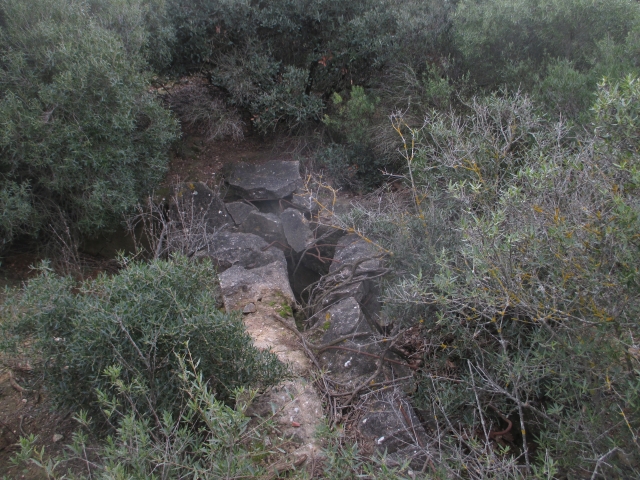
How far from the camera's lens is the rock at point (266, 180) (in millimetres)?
7887

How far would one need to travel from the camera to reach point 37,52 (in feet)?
19.0

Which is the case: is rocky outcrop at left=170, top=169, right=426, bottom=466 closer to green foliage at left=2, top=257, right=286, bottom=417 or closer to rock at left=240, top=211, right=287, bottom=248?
rock at left=240, top=211, right=287, bottom=248

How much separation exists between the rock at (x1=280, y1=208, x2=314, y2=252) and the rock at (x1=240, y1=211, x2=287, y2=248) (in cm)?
9

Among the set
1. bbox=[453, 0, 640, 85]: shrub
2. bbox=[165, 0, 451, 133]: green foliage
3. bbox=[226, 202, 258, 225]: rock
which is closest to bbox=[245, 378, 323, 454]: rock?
bbox=[226, 202, 258, 225]: rock

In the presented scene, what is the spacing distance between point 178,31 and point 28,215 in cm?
417

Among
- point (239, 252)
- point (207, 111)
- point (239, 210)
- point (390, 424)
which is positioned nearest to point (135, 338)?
point (390, 424)

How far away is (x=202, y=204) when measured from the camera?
7.23 meters

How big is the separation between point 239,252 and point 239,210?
1592 mm

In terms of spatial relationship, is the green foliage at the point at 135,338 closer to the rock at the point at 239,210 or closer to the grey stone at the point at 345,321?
the grey stone at the point at 345,321

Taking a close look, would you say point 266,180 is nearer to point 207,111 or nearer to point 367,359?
point 207,111

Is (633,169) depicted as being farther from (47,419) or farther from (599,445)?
(47,419)

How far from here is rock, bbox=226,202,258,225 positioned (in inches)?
290

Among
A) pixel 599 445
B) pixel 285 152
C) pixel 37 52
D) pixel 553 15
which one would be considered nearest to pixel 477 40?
pixel 553 15

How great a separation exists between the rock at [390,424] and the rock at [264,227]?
357 cm
